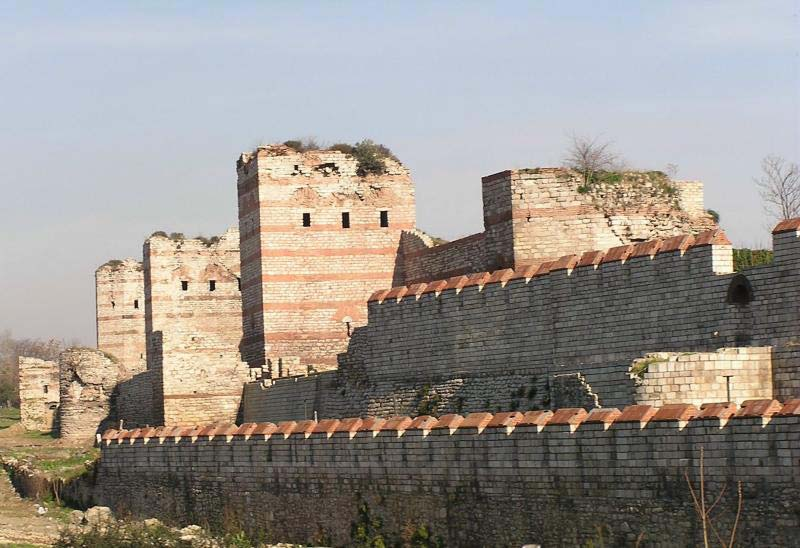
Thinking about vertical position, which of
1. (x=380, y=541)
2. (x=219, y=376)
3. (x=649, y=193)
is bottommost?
(x=380, y=541)

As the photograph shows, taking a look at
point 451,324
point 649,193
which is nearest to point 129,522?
point 451,324

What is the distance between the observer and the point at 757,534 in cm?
1386

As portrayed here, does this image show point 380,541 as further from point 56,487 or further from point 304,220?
point 304,220

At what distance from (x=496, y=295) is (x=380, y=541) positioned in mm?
5627

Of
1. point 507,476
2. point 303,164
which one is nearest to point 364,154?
point 303,164

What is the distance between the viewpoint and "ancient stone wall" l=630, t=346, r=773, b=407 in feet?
59.0

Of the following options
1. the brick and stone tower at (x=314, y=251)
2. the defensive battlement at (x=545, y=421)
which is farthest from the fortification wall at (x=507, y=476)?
the brick and stone tower at (x=314, y=251)

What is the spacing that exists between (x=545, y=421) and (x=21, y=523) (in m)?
13.1

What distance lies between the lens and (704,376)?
18.0 meters

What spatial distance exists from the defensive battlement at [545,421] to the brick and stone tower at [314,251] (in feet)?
32.8

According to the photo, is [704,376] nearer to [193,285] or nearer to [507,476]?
[507,476]

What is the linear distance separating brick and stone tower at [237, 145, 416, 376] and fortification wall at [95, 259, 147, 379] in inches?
878

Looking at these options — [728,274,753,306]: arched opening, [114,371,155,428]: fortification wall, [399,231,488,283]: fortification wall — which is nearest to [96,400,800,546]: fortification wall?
[728,274,753,306]: arched opening

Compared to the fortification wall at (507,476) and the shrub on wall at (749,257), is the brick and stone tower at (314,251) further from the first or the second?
the shrub on wall at (749,257)
